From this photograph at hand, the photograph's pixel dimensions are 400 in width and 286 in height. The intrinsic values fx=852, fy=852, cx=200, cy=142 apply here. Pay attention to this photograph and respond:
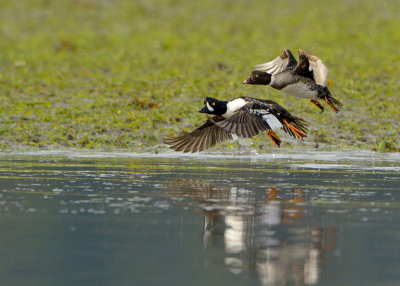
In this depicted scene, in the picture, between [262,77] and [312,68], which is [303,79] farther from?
[262,77]

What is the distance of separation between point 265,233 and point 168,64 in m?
18.1

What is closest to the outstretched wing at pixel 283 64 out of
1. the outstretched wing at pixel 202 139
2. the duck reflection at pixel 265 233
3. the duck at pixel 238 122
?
the duck at pixel 238 122

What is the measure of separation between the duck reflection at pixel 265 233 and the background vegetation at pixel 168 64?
638 cm

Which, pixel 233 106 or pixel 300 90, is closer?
pixel 233 106

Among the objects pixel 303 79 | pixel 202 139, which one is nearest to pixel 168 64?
pixel 303 79

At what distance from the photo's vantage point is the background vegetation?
17906 millimetres

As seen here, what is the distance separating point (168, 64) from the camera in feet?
83.8

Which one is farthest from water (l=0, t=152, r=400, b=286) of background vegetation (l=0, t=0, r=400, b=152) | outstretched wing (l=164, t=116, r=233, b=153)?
background vegetation (l=0, t=0, r=400, b=152)

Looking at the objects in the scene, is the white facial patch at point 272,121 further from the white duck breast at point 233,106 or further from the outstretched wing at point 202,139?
the outstretched wing at point 202,139

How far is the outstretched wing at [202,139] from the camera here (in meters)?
13.5

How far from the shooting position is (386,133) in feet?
58.6

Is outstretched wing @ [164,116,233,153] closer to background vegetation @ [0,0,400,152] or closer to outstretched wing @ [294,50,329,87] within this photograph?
outstretched wing @ [294,50,329,87]

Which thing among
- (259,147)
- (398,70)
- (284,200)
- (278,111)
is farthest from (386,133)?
(284,200)

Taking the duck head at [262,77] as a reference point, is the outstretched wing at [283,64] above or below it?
above
